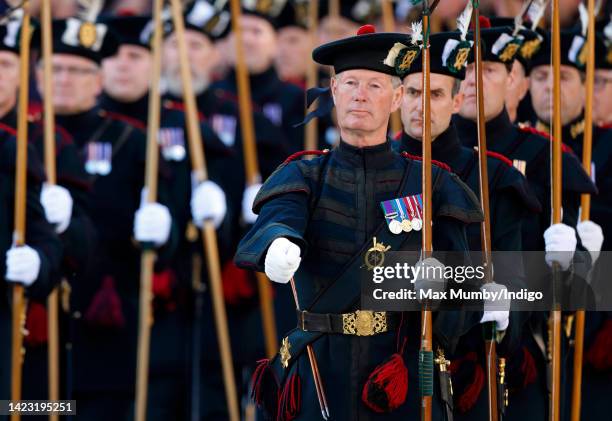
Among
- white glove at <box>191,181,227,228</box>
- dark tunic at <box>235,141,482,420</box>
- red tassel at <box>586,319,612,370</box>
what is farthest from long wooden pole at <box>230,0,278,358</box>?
dark tunic at <box>235,141,482,420</box>

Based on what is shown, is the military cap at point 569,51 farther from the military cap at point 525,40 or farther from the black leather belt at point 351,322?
the black leather belt at point 351,322

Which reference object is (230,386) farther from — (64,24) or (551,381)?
(551,381)

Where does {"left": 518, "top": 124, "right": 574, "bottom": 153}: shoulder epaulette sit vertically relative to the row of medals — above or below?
above

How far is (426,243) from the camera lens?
7746mm

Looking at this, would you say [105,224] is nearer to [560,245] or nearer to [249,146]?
[249,146]

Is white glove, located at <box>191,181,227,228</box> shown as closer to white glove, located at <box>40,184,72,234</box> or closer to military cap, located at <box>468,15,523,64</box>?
white glove, located at <box>40,184,72,234</box>

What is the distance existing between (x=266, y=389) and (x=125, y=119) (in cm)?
508

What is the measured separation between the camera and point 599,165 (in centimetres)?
1110

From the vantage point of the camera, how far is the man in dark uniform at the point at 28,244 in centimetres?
1000

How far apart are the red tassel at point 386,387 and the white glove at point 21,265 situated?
2.73 m

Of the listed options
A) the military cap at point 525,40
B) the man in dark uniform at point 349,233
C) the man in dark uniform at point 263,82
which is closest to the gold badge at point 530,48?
the military cap at point 525,40

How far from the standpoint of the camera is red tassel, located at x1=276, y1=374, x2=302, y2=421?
311 inches

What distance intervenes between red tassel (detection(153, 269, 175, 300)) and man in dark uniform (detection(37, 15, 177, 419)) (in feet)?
0.39

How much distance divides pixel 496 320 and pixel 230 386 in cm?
442
